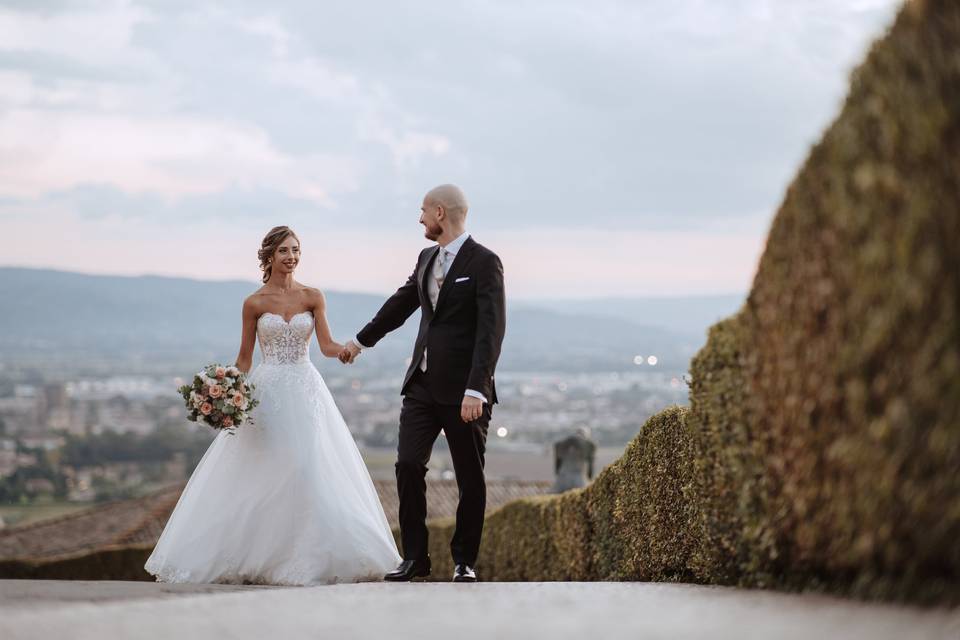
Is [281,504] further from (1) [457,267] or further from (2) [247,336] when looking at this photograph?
(1) [457,267]

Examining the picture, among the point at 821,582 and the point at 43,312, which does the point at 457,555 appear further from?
the point at 43,312

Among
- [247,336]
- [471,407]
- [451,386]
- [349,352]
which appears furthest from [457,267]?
[247,336]

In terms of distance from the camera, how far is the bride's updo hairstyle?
9336 millimetres

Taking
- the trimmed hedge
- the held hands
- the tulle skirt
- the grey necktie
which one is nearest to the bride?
the tulle skirt

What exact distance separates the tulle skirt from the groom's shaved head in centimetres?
204

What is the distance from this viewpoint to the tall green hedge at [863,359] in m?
3.38

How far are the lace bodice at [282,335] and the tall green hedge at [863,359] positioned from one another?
4583mm

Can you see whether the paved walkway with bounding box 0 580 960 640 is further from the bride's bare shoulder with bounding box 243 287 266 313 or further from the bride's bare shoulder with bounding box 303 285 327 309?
the bride's bare shoulder with bounding box 303 285 327 309

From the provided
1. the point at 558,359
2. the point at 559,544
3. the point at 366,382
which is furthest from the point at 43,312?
the point at 559,544

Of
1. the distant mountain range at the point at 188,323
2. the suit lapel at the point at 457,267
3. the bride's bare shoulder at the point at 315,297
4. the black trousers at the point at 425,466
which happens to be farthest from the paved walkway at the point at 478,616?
the distant mountain range at the point at 188,323

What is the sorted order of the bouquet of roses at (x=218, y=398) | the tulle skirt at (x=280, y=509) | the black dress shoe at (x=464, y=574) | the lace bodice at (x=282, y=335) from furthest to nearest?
1. the lace bodice at (x=282, y=335)
2. the bouquet of roses at (x=218, y=398)
3. the tulle skirt at (x=280, y=509)
4. the black dress shoe at (x=464, y=574)

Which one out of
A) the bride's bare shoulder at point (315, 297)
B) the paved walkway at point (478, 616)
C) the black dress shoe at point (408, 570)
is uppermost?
the bride's bare shoulder at point (315, 297)

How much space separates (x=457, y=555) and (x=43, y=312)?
189 m

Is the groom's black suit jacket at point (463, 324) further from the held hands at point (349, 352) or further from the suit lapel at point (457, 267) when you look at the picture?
the held hands at point (349, 352)
